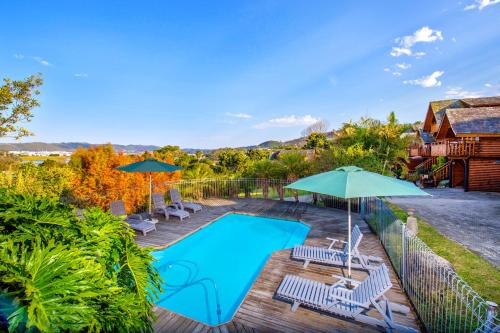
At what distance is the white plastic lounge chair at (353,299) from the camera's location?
3594 millimetres

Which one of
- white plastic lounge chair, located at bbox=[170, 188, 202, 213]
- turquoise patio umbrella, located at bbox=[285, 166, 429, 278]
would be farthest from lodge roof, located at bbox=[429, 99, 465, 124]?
white plastic lounge chair, located at bbox=[170, 188, 202, 213]

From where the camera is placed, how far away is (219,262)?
272 inches

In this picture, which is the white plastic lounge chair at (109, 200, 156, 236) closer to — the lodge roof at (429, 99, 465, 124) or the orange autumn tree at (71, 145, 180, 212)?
the orange autumn tree at (71, 145, 180, 212)

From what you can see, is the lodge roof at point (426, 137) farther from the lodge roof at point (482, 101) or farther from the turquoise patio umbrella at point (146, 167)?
the turquoise patio umbrella at point (146, 167)

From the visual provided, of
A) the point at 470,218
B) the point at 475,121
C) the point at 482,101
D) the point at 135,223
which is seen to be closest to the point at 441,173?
the point at 475,121

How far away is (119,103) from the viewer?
22953mm

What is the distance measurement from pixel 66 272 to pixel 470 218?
13.2 meters

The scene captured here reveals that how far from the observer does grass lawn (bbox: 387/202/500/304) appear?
4723 millimetres

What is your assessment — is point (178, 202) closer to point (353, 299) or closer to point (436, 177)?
point (353, 299)

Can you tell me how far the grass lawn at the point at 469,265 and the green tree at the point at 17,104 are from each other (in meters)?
15.8

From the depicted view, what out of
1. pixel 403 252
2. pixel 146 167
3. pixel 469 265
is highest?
pixel 146 167

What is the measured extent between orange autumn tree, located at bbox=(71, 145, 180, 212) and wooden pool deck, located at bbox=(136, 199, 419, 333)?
2.91m

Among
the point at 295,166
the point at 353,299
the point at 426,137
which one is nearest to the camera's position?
the point at 353,299

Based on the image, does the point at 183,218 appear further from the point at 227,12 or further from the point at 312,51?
the point at 312,51
